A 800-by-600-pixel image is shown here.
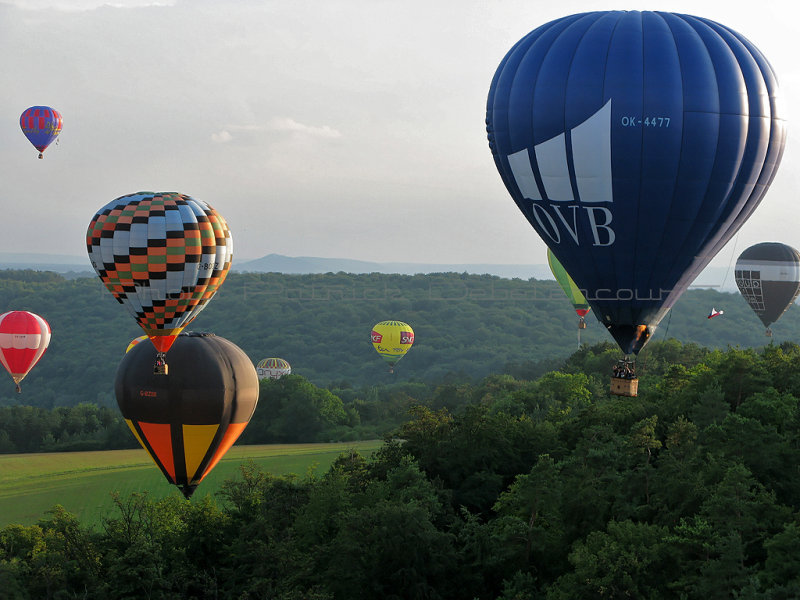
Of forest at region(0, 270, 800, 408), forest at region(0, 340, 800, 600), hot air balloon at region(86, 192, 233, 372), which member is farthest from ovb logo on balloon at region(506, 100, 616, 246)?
forest at region(0, 270, 800, 408)

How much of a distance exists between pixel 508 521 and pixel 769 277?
3336 centimetres

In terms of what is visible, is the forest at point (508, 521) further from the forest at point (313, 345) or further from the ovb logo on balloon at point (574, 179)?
the forest at point (313, 345)

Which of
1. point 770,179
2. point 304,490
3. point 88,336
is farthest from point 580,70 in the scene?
point 88,336

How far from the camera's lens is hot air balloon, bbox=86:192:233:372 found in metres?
34.4

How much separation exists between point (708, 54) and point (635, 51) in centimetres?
188

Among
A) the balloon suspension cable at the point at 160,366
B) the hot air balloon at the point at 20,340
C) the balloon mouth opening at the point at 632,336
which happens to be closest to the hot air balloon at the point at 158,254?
the balloon suspension cable at the point at 160,366

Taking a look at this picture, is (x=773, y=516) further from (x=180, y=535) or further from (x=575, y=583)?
(x=180, y=535)

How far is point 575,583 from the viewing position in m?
24.7

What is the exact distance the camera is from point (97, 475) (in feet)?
234

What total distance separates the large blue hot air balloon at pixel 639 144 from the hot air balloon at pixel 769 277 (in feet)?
100

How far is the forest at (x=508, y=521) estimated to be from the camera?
24.8 meters

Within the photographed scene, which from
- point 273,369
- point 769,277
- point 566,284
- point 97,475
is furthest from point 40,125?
point 273,369

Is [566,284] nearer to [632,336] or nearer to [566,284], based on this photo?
[566,284]

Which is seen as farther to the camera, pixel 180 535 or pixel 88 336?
pixel 88 336
